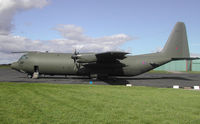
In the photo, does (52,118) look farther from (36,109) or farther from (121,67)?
(121,67)

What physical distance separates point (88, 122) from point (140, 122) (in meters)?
1.32

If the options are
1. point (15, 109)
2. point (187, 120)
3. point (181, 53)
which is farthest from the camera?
point (181, 53)

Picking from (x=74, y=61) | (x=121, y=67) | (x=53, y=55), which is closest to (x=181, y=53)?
(x=121, y=67)

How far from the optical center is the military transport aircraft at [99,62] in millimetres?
20188

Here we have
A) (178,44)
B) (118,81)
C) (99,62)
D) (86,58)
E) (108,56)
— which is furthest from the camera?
(178,44)

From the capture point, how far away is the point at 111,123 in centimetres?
440

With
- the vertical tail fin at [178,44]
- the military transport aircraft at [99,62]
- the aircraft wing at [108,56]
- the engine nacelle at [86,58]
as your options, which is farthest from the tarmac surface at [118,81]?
the vertical tail fin at [178,44]

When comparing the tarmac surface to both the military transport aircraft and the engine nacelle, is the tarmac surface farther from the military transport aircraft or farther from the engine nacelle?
the engine nacelle

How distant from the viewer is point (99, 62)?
20.2 meters

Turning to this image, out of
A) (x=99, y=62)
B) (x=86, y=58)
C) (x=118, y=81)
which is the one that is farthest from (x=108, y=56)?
(x=118, y=81)

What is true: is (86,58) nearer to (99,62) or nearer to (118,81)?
(99,62)

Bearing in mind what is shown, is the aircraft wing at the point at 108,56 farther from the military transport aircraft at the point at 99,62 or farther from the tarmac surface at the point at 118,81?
the tarmac surface at the point at 118,81

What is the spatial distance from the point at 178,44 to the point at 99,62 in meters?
10.5

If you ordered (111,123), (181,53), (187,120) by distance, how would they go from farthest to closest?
(181,53) < (187,120) < (111,123)
